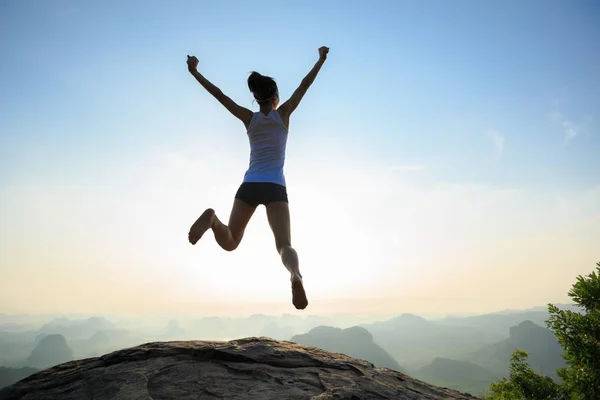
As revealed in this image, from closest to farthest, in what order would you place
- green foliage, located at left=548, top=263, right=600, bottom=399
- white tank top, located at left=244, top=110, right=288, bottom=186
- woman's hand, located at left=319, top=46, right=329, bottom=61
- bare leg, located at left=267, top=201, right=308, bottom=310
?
bare leg, located at left=267, top=201, right=308, bottom=310, white tank top, located at left=244, top=110, right=288, bottom=186, woman's hand, located at left=319, top=46, right=329, bottom=61, green foliage, located at left=548, top=263, right=600, bottom=399

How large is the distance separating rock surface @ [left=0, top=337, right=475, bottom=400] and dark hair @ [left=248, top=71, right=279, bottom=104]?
4089 millimetres

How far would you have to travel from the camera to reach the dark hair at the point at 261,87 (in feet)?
17.5

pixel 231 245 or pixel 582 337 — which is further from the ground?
pixel 231 245

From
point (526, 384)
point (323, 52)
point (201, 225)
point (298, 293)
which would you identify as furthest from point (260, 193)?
point (526, 384)

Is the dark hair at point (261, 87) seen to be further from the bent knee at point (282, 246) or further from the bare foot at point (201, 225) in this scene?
the bent knee at point (282, 246)

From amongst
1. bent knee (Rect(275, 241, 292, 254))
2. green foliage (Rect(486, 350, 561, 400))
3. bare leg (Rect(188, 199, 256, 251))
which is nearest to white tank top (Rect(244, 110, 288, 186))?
bare leg (Rect(188, 199, 256, 251))

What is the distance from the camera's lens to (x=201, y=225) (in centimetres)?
464

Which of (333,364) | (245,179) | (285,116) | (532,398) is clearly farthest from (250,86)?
(532,398)

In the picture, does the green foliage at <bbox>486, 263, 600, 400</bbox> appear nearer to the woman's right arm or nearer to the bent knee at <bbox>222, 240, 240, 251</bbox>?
the bent knee at <bbox>222, 240, 240, 251</bbox>

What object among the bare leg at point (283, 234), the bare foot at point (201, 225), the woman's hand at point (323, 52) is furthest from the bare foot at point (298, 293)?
the woman's hand at point (323, 52)

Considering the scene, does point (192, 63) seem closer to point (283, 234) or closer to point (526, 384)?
point (283, 234)

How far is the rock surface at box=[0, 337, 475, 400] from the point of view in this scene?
4391 mm

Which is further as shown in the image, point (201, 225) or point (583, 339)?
point (583, 339)

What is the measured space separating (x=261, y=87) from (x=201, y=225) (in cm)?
235
